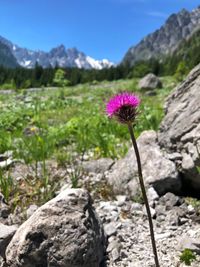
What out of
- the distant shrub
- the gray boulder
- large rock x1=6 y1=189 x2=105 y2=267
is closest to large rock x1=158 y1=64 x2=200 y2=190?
the distant shrub

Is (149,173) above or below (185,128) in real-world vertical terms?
below

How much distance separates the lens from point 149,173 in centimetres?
548

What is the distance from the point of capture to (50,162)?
7.11 metres

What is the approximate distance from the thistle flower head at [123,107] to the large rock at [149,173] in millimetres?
2773

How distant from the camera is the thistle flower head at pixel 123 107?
8.48 feet

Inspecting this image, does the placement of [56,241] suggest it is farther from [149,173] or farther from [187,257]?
[149,173]

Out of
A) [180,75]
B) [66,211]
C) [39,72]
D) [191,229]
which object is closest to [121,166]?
[191,229]

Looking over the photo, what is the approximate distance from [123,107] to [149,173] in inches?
116

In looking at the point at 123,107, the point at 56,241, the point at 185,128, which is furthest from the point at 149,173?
the point at 123,107

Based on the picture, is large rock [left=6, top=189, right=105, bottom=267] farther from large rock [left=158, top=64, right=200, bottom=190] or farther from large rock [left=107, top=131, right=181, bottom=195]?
large rock [left=158, top=64, right=200, bottom=190]

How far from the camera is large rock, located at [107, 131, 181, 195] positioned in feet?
17.4

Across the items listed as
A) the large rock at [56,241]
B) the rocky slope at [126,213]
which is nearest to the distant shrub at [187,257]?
the rocky slope at [126,213]

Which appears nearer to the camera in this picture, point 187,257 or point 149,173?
point 187,257

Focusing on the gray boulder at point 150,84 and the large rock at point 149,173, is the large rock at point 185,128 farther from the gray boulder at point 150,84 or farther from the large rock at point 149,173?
the gray boulder at point 150,84
